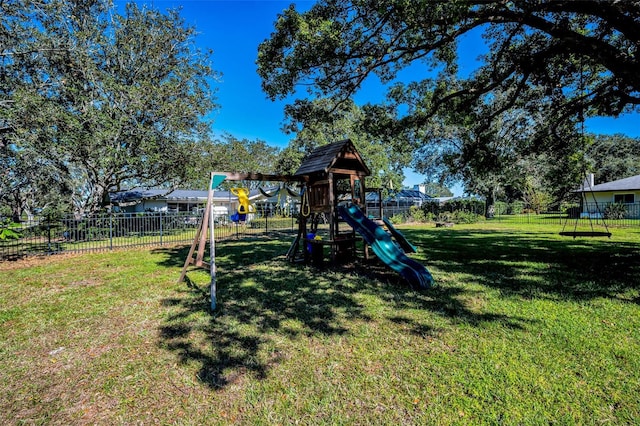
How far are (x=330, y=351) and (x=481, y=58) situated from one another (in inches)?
411

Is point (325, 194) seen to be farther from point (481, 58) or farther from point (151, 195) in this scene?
point (151, 195)

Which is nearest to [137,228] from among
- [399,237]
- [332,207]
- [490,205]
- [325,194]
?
[325,194]

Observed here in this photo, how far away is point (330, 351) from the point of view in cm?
327

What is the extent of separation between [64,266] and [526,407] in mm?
11623

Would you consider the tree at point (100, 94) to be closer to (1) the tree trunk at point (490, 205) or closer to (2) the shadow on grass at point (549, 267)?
(2) the shadow on grass at point (549, 267)

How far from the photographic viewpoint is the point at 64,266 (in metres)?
8.95

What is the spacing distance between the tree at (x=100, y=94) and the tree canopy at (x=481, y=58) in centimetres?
954

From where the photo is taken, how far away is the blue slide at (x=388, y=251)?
5551 millimetres

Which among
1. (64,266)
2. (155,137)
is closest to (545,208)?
(155,137)

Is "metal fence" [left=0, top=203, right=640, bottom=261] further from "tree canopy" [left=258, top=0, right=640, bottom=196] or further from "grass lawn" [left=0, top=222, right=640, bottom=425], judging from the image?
"grass lawn" [left=0, top=222, right=640, bottom=425]

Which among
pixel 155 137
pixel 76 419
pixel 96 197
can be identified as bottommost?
pixel 76 419

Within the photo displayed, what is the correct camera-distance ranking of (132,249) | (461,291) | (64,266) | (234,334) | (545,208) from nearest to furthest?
(234,334)
(461,291)
(64,266)
(132,249)
(545,208)

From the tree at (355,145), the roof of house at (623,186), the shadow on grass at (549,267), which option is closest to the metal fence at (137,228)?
the shadow on grass at (549,267)

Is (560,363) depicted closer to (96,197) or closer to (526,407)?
(526,407)
